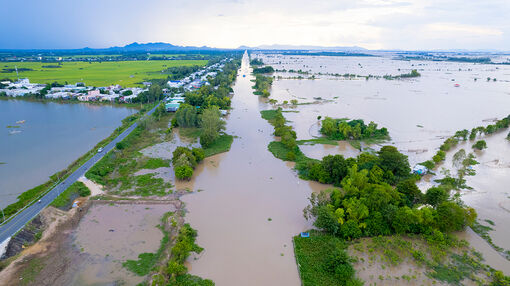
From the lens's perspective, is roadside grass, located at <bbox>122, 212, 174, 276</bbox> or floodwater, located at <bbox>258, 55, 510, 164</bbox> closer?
roadside grass, located at <bbox>122, 212, 174, 276</bbox>

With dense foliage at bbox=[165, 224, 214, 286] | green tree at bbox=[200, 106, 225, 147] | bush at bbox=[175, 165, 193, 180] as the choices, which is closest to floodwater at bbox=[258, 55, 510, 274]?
green tree at bbox=[200, 106, 225, 147]

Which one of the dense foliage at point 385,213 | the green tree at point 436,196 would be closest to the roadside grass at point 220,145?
the dense foliage at point 385,213

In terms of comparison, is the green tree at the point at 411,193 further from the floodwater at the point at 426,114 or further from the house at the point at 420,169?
the house at the point at 420,169

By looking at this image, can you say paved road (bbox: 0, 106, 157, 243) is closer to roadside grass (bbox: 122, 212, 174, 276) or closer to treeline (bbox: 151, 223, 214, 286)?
roadside grass (bbox: 122, 212, 174, 276)

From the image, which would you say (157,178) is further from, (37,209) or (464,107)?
(464,107)

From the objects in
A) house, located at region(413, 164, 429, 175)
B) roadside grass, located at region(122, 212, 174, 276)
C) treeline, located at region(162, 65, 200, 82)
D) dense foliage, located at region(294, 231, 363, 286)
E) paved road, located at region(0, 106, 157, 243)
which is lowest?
roadside grass, located at region(122, 212, 174, 276)

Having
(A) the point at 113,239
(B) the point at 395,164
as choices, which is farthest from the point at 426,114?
(A) the point at 113,239

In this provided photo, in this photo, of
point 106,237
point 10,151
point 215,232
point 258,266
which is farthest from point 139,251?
point 10,151
